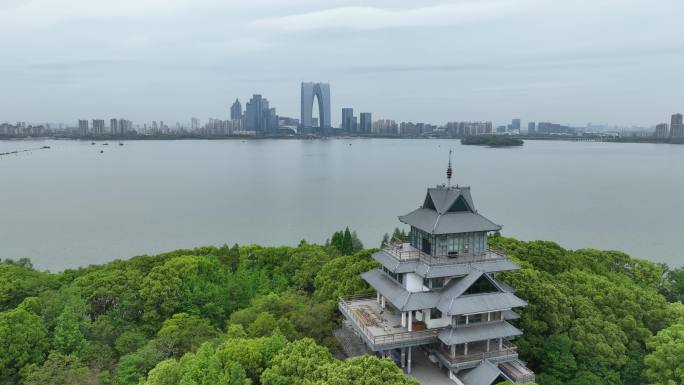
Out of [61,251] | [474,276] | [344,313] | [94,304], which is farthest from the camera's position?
[61,251]

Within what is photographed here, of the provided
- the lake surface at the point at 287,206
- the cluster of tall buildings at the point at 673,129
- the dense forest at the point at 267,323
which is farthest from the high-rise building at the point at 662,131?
the dense forest at the point at 267,323

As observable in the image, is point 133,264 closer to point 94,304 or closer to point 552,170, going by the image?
point 94,304

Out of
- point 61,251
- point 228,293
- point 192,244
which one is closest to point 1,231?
point 61,251

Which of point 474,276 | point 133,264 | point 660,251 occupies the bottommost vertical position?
point 660,251

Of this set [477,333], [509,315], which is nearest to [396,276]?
[477,333]

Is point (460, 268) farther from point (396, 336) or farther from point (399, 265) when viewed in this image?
point (396, 336)

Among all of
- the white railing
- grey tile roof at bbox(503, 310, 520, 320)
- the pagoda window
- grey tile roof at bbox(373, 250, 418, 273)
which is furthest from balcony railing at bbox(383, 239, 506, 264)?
the white railing

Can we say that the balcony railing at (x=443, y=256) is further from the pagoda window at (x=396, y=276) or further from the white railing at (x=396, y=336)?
the white railing at (x=396, y=336)
